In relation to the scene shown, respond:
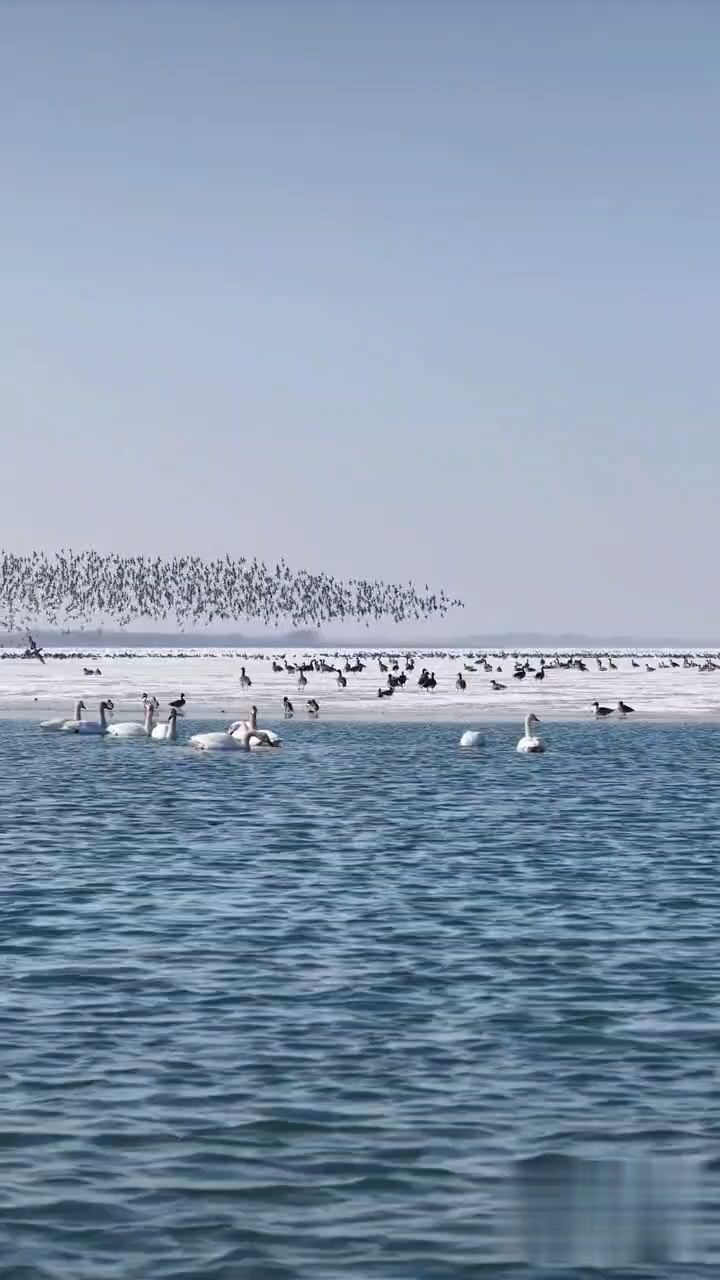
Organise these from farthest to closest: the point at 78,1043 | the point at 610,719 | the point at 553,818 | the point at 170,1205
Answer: the point at 610,719, the point at 553,818, the point at 78,1043, the point at 170,1205

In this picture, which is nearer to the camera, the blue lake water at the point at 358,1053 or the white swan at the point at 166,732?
the blue lake water at the point at 358,1053

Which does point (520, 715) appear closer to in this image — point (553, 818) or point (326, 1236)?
point (553, 818)

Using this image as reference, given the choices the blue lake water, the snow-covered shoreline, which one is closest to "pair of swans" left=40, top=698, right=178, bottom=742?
the snow-covered shoreline

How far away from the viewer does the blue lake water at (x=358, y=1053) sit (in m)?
10.8

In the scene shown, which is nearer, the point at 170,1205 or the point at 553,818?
the point at 170,1205

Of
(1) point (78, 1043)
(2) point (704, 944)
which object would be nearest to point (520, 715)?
(2) point (704, 944)

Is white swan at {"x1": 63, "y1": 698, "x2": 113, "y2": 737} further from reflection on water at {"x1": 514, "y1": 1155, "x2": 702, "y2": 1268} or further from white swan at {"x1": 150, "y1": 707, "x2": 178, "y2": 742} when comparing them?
reflection on water at {"x1": 514, "y1": 1155, "x2": 702, "y2": 1268}

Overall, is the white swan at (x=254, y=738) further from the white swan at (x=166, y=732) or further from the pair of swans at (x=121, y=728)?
the pair of swans at (x=121, y=728)

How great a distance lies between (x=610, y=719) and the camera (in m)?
78.6

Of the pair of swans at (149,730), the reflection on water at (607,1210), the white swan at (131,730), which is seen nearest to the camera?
the reflection on water at (607,1210)

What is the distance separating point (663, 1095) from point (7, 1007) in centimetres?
622

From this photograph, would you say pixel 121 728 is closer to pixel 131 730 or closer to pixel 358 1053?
pixel 131 730

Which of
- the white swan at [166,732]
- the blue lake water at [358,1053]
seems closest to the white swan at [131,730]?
the white swan at [166,732]

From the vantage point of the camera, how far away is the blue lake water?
35.5ft
